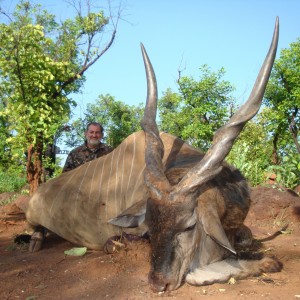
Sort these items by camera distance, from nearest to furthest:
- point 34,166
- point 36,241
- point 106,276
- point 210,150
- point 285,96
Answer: point 210,150
point 106,276
point 36,241
point 34,166
point 285,96

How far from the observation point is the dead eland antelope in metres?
2.58

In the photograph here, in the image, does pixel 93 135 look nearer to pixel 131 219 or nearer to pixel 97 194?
pixel 97 194

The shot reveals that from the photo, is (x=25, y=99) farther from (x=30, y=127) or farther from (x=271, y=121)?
(x=271, y=121)

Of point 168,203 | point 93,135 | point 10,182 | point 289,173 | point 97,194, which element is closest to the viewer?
point 168,203

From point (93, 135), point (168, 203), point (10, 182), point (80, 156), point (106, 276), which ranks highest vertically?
point (93, 135)

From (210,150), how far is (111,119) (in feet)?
64.8

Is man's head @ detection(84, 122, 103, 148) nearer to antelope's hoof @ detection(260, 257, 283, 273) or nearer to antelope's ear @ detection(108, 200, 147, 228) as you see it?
antelope's ear @ detection(108, 200, 147, 228)

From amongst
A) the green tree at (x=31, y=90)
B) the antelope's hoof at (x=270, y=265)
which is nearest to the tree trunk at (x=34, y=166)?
the green tree at (x=31, y=90)

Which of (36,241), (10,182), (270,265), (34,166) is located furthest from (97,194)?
(10,182)

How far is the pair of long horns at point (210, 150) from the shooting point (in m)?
2.68

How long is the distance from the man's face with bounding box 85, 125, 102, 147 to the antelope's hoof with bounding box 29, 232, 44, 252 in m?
2.01

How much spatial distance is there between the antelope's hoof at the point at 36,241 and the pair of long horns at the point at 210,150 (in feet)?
5.56

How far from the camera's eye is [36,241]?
13.6 feet

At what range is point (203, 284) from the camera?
2.65 meters
